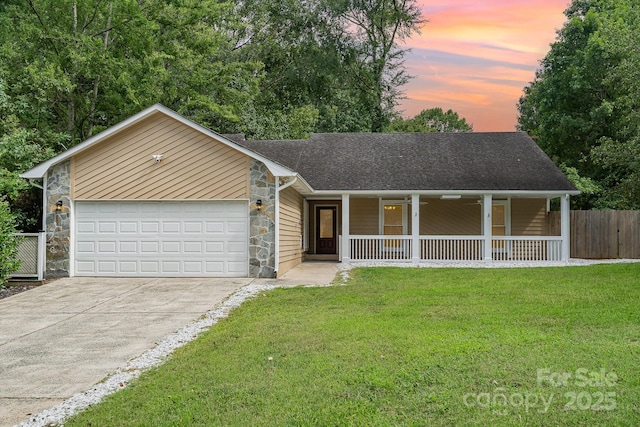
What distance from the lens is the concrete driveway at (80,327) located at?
4.98 m

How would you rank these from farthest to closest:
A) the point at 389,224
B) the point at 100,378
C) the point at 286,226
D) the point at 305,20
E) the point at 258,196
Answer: the point at 305,20, the point at 389,224, the point at 286,226, the point at 258,196, the point at 100,378

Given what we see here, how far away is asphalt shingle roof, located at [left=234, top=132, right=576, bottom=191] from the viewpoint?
16.9 meters

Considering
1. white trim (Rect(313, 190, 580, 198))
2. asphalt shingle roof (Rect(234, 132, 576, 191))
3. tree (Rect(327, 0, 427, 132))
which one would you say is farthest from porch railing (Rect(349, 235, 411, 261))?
tree (Rect(327, 0, 427, 132))

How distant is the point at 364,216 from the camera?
19.0 meters

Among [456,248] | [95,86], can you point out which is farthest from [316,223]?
[95,86]

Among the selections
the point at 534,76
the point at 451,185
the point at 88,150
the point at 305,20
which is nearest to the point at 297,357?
the point at 88,150

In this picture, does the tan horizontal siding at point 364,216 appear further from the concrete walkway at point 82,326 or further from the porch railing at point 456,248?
the concrete walkway at point 82,326

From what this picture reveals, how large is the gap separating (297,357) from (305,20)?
29.8 metres

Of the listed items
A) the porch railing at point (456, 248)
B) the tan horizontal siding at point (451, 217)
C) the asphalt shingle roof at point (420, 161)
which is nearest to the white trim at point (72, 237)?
the asphalt shingle roof at point (420, 161)

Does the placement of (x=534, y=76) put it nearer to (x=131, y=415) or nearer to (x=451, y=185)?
(x=451, y=185)

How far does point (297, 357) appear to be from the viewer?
5.41m

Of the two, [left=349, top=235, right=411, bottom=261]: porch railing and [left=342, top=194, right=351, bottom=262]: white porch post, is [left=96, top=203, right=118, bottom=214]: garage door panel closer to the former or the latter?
[left=342, top=194, right=351, bottom=262]: white porch post

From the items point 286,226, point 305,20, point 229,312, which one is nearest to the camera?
point 229,312

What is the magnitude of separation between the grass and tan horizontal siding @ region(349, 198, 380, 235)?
10.3m
